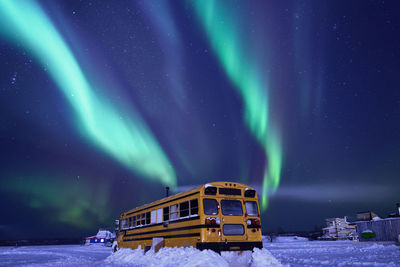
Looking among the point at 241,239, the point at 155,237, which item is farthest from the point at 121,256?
the point at 241,239

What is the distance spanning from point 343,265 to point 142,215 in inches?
434

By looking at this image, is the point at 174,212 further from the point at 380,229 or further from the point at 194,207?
the point at 380,229

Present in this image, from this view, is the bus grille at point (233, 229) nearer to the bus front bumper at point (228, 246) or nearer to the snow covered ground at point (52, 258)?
the bus front bumper at point (228, 246)

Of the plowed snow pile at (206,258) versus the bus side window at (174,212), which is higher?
the bus side window at (174,212)

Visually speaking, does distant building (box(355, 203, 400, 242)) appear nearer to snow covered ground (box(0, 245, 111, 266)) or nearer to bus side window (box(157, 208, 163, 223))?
bus side window (box(157, 208, 163, 223))

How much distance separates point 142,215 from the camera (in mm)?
18188

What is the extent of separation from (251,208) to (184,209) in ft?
9.65

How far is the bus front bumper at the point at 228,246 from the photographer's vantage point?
447 inches

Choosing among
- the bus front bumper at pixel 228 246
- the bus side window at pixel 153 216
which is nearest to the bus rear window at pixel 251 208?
the bus front bumper at pixel 228 246

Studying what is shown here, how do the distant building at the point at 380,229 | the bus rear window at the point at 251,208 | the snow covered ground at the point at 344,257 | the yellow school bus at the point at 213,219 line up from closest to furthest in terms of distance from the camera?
the yellow school bus at the point at 213,219, the bus rear window at the point at 251,208, the snow covered ground at the point at 344,257, the distant building at the point at 380,229

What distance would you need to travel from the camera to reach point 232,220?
12383 millimetres

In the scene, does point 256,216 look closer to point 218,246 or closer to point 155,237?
point 218,246

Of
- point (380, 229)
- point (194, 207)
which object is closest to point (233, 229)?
point (194, 207)

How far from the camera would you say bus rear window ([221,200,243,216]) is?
490 inches
